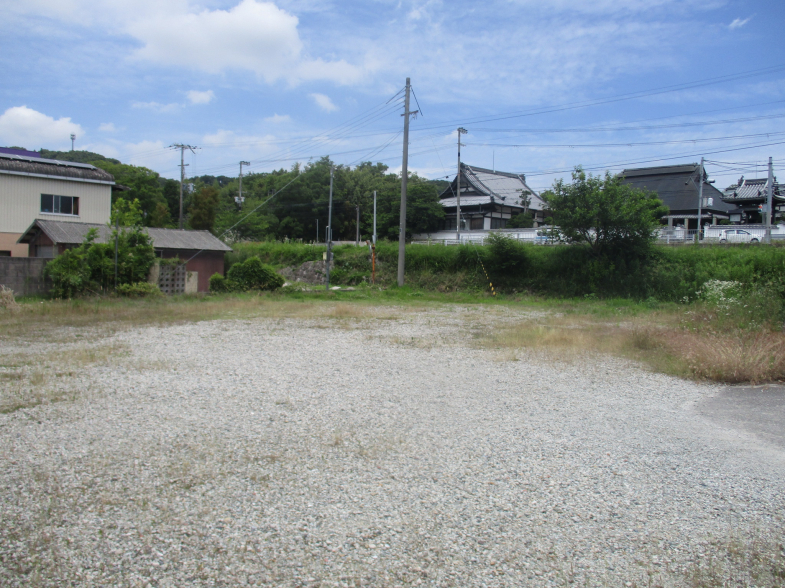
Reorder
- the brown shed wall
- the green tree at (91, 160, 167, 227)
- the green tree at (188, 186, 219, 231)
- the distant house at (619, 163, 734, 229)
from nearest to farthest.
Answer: the brown shed wall → the distant house at (619, 163, 734, 229) → the green tree at (188, 186, 219, 231) → the green tree at (91, 160, 167, 227)

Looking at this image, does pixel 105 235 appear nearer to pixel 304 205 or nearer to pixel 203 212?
pixel 203 212

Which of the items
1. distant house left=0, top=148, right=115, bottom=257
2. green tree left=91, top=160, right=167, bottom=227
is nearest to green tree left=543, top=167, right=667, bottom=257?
distant house left=0, top=148, right=115, bottom=257

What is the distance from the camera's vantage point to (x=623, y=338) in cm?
1038

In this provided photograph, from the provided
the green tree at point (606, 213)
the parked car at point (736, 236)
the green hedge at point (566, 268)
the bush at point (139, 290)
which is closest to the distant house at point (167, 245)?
the bush at point (139, 290)

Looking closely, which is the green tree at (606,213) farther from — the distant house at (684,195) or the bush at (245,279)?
the distant house at (684,195)

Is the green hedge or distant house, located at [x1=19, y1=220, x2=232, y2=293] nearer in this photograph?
distant house, located at [x1=19, y1=220, x2=232, y2=293]

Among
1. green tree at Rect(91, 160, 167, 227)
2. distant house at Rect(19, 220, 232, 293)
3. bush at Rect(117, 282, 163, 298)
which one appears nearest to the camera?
bush at Rect(117, 282, 163, 298)

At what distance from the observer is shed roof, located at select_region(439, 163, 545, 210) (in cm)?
3825

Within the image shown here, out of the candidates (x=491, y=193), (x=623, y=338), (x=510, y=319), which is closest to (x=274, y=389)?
(x=623, y=338)

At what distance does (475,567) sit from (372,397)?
131 inches

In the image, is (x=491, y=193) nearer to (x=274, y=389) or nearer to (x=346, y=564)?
(x=274, y=389)

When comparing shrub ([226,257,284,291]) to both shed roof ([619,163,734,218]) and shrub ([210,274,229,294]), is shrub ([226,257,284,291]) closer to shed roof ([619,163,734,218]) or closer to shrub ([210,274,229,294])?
shrub ([210,274,229,294])

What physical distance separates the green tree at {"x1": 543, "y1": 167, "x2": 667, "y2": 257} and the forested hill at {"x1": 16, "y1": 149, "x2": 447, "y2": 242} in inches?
707

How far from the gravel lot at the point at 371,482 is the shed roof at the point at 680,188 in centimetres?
3216
